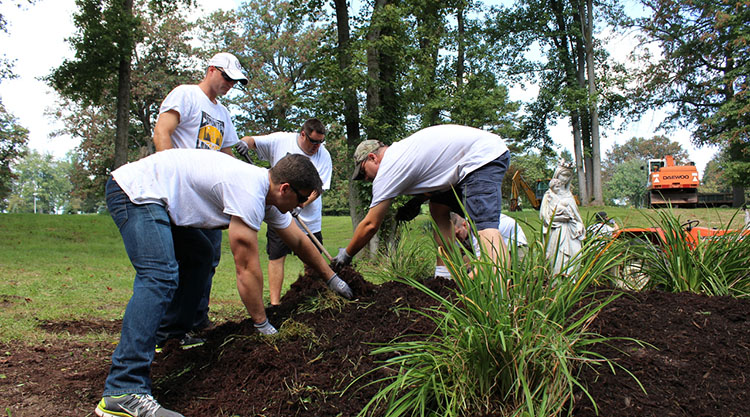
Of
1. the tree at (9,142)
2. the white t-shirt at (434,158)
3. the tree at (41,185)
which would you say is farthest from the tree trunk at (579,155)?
the tree at (41,185)

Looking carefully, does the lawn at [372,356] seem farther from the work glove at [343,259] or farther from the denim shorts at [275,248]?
the denim shorts at [275,248]

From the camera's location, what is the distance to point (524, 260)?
2059 millimetres

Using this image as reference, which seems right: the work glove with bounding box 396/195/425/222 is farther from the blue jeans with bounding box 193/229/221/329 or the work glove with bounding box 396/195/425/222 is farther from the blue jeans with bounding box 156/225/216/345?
the blue jeans with bounding box 156/225/216/345

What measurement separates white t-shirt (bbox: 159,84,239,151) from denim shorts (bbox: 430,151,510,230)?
188cm

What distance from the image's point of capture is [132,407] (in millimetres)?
2010

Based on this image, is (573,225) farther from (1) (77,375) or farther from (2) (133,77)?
(2) (133,77)

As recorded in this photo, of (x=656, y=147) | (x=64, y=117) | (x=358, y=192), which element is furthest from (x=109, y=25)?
(x=656, y=147)

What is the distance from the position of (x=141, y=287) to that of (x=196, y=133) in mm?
1535

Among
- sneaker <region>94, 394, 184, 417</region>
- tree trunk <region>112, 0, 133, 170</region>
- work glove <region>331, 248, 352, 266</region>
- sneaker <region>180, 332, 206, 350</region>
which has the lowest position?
sneaker <region>180, 332, 206, 350</region>

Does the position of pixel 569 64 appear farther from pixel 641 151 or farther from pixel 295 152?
pixel 641 151

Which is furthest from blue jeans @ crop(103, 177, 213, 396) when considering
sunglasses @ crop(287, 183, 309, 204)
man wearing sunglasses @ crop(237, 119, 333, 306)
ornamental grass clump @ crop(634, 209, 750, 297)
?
ornamental grass clump @ crop(634, 209, 750, 297)

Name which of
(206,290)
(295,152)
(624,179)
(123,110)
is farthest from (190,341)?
(624,179)

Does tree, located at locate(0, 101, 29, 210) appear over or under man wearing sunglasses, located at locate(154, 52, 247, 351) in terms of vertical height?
over

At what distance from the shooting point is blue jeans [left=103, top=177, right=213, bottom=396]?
206 cm
